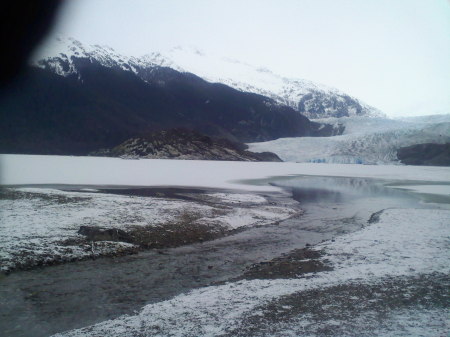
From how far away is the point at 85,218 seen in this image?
1731 cm

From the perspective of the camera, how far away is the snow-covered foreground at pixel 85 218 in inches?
493

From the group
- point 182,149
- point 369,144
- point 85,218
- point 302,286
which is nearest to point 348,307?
point 302,286

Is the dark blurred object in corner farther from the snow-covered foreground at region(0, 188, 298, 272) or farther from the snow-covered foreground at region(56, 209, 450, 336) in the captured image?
the snow-covered foreground at region(56, 209, 450, 336)

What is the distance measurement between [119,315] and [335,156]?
103643mm

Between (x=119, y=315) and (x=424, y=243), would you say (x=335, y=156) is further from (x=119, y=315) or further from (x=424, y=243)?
(x=119, y=315)

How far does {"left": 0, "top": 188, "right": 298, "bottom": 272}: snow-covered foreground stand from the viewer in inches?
493

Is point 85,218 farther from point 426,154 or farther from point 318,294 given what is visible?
point 426,154

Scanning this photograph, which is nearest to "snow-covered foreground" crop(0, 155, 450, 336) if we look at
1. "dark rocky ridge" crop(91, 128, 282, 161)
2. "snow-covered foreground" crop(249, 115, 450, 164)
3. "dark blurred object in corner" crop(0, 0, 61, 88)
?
"dark blurred object in corner" crop(0, 0, 61, 88)

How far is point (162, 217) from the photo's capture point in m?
19.1

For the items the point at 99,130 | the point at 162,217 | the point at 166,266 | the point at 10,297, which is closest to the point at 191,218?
the point at 162,217

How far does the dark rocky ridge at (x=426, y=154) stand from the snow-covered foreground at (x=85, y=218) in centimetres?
8509

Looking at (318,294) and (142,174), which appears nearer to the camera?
(318,294)

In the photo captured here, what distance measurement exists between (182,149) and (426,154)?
2801 inches

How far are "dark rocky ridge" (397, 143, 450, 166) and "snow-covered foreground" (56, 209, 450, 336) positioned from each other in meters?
93.2
